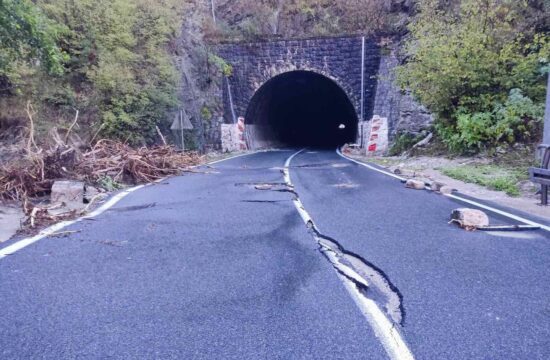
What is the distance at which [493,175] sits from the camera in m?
9.74

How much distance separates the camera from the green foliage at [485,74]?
1219 centimetres

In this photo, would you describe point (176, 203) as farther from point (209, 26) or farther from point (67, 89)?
point (209, 26)

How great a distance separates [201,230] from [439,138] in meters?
13.0

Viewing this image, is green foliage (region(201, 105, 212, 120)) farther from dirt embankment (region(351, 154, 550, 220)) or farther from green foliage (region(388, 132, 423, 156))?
dirt embankment (region(351, 154, 550, 220))

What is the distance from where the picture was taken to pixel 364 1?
24781 mm

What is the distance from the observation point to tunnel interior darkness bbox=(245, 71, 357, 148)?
27.3 meters

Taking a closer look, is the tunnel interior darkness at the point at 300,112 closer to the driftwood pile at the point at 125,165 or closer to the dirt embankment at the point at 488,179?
the dirt embankment at the point at 488,179

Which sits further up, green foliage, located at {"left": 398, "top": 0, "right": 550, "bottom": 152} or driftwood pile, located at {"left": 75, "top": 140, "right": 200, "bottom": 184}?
green foliage, located at {"left": 398, "top": 0, "right": 550, "bottom": 152}

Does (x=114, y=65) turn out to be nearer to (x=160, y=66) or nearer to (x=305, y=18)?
(x=160, y=66)

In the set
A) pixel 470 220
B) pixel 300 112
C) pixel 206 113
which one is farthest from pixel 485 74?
pixel 300 112

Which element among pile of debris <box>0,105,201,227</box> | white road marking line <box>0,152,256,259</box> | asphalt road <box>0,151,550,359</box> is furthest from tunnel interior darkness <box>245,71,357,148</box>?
asphalt road <box>0,151,550,359</box>

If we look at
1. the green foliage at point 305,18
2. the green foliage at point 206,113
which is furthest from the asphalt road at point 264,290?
the green foliage at point 305,18

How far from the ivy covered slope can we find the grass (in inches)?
427

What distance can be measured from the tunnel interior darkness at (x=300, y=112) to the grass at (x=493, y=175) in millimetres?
15459
